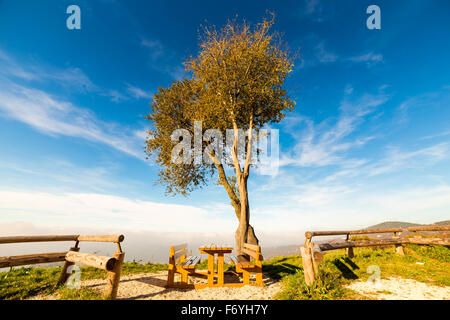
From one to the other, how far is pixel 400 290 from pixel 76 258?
9.64 meters

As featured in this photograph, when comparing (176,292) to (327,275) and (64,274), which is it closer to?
(64,274)

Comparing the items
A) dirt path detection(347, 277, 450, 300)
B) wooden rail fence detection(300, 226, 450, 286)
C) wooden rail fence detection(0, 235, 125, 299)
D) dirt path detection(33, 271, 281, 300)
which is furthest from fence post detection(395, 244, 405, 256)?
wooden rail fence detection(0, 235, 125, 299)

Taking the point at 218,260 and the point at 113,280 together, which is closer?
the point at 113,280

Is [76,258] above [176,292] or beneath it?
above

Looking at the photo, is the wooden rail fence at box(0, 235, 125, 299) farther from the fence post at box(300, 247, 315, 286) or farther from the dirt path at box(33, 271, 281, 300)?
the fence post at box(300, 247, 315, 286)

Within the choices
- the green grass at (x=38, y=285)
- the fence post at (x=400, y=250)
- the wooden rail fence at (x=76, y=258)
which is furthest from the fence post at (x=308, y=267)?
the fence post at (x=400, y=250)

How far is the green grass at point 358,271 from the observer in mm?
5047

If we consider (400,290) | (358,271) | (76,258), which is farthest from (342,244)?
(76,258)

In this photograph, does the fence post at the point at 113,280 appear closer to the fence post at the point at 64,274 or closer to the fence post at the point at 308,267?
the fence post at the point at 64,274

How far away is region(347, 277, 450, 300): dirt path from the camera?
4945 mm

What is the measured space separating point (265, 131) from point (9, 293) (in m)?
16.3

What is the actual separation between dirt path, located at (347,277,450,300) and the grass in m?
0.38

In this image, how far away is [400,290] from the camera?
17.7ft
